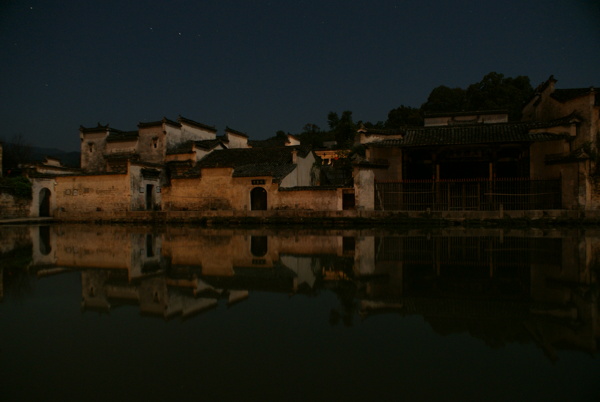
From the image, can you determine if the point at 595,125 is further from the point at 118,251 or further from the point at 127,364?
the point at 127,364

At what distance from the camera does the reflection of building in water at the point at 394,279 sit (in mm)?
4664

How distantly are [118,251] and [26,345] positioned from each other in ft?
25.3

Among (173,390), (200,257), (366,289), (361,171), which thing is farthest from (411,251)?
(361,171)

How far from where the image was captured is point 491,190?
785 inches

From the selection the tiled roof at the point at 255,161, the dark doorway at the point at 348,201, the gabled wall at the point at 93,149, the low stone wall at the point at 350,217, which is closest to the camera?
the low stone wall at the point at 350,217

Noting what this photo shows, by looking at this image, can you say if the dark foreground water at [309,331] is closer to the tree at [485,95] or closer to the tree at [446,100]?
the tree at [485,95]

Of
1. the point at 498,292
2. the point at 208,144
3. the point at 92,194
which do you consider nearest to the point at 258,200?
the point at 208,144

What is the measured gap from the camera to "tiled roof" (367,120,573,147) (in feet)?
67.3

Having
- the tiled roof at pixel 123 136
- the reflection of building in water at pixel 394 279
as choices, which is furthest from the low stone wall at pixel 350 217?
the tiled roof at pixel 123 136

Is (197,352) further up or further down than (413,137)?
further down

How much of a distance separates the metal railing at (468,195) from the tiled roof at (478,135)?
2222 millimetres

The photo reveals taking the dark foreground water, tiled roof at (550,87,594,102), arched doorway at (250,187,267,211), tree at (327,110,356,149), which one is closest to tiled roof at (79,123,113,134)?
arched doorway at (250,187,267,211)

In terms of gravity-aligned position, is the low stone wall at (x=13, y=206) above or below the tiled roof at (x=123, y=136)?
below

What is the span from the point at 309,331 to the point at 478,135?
2075cm
